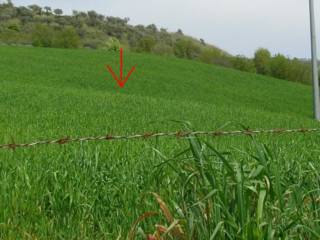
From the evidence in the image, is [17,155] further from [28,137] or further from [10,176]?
[28,137]

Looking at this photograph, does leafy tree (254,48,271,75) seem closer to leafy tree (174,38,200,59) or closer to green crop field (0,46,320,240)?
leafy tree (174,38,200,59)

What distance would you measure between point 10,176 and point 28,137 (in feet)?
12.6

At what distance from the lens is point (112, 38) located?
344 ft

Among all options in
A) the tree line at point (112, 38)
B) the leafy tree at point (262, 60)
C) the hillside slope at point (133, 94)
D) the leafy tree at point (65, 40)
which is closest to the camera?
the hillside slope at point (133, 94)

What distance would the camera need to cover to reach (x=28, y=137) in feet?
26.9

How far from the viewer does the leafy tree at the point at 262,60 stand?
7647 centimetres

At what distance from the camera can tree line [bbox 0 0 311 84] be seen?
242ft

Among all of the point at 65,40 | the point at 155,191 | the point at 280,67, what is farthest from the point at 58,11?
the point at 155,191

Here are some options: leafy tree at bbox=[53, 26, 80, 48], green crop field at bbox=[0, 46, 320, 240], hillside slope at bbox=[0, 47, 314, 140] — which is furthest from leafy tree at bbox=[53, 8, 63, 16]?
green crop field at bbox=[0, 46, 320, 240]

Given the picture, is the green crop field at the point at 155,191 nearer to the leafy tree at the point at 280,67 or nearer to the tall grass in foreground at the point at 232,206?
the tall grass in foreground at the point at 232,206

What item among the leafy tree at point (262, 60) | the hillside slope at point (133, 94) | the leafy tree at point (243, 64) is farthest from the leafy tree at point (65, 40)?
the leafy tree at point (262, 60)

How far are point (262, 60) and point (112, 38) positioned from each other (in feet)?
120

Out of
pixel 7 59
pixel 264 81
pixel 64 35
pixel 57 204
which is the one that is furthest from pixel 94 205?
pixel 64 35

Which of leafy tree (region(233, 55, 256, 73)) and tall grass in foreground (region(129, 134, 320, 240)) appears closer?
tall grass in foreground (region(129, 134, 320, 240))
